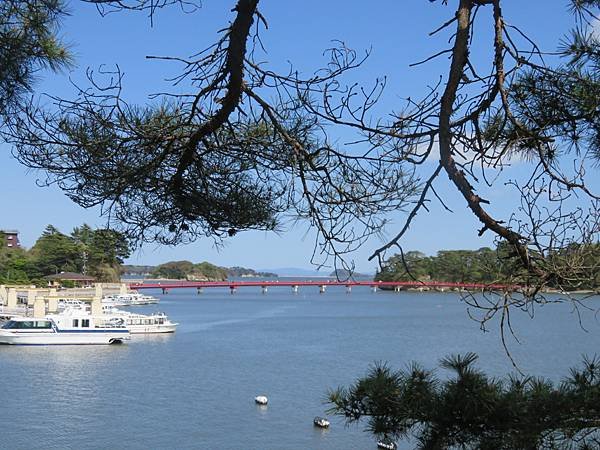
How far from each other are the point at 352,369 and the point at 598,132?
13.0 meters

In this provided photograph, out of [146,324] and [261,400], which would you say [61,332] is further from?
[261,400]

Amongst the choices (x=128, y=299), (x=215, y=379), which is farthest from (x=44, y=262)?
Answer: (x=215, y=379)

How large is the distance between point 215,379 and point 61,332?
22.9 feet

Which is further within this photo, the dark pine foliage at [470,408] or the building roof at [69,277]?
the building roof at [69,277]

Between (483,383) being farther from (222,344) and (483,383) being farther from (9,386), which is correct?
(222,344)

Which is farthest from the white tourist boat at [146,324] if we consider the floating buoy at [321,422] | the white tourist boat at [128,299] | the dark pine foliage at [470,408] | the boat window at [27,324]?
the dark pine foliage at [470,408]

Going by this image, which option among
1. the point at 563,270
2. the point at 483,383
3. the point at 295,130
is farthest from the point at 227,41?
the point at 483,383

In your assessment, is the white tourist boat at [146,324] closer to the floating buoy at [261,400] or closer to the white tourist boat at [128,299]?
the floating buoy at [261,400]

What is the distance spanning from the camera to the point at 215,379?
549 inches

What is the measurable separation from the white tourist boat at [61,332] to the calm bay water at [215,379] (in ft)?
1.47

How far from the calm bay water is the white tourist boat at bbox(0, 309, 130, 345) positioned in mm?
447

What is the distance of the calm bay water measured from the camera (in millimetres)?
9695

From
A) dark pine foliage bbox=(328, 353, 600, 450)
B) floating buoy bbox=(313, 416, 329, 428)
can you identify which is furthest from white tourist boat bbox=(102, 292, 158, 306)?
dark pine foliage bbox=(328, 353, 600, 450)

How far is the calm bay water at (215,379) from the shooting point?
9695 millimetres
